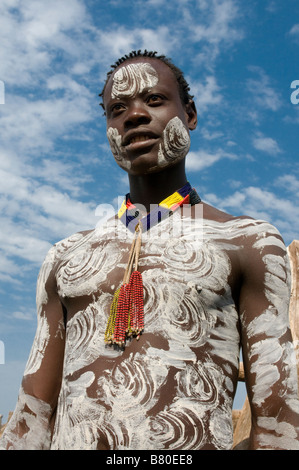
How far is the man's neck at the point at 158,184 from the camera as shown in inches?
120

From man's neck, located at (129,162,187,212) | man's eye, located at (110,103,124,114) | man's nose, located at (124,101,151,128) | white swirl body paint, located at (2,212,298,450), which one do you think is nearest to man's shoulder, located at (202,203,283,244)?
white swirl body paint, located at (2,212,298,450)

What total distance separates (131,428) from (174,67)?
201cm

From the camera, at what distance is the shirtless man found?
2352 millimetres

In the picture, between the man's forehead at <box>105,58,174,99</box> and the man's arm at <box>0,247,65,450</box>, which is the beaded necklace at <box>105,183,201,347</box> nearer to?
the man's arm at <box>0,247,65,450</box>

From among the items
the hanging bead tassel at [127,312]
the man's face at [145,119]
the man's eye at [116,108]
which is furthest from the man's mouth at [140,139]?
the hanging bead tassel at [127,312]

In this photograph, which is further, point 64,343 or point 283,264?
point 64,343

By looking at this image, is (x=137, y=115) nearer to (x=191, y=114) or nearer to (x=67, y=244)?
(x=191, y=114)

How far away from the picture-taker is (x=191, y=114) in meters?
3.30

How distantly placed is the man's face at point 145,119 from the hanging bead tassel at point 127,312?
66 centimetres

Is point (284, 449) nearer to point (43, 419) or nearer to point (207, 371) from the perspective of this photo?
point (207, 371)

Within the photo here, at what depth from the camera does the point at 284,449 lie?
2291 millimetres
